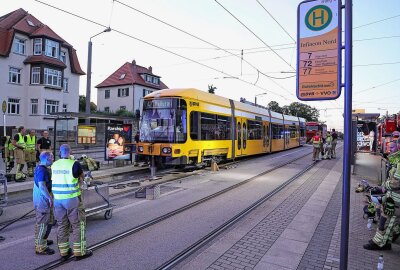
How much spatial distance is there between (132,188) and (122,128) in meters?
5.22

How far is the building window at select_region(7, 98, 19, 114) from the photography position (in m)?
32.0

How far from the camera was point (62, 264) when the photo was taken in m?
4.80

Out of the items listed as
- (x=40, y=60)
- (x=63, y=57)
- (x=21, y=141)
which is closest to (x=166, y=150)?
(x=21, y=141)

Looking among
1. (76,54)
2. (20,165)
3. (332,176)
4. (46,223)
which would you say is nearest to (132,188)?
(20,165)

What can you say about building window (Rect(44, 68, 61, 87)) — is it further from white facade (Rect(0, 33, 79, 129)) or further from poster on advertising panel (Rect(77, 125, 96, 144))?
poster on advertising panel (Rect(77, 125, 96, 144))

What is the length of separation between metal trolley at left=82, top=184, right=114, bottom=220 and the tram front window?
20.1 ft

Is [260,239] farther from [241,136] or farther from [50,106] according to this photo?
[50,106]

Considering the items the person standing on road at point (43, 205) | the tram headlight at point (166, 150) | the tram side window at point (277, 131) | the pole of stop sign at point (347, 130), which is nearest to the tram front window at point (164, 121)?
the tram headlight at point (166, 150)

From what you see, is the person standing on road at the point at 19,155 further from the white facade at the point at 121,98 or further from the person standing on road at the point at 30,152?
the white facade at the point at 121,98

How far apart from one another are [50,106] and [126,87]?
20.0 meters

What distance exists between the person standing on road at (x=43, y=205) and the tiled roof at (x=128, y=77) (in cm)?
4823

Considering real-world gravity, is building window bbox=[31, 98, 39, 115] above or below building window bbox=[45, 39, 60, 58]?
below

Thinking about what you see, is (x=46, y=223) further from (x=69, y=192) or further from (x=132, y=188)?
(x=132, y=188)

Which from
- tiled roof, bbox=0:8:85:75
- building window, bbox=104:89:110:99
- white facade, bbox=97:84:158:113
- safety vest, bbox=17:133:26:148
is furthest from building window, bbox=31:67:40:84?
safety vest, bbox=17:133:26:148
